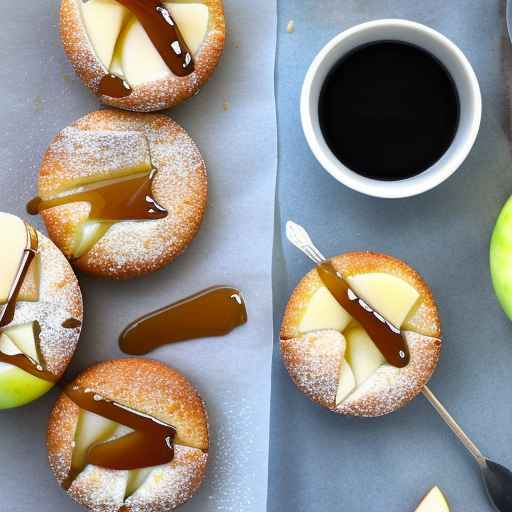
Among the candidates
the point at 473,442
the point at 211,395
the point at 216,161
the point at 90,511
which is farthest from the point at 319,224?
the point at 90,511

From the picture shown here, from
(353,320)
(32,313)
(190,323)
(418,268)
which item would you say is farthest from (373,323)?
(32,313)

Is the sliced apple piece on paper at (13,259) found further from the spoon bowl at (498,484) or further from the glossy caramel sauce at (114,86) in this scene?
the spoon bowl at (498,484)

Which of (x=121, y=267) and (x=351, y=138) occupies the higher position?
(x=351, y=138)

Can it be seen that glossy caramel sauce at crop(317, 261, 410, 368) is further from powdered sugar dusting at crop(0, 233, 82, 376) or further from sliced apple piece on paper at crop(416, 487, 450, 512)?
powdered sugar dusting at crop(0, 233, 82, 376)

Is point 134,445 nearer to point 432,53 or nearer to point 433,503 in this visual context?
point 433,503

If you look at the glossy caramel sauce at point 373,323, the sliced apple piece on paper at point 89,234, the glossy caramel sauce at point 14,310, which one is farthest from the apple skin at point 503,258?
the glossy caramel sauce at point 14,310

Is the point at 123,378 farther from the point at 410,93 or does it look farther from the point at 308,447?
the point at 410,93
